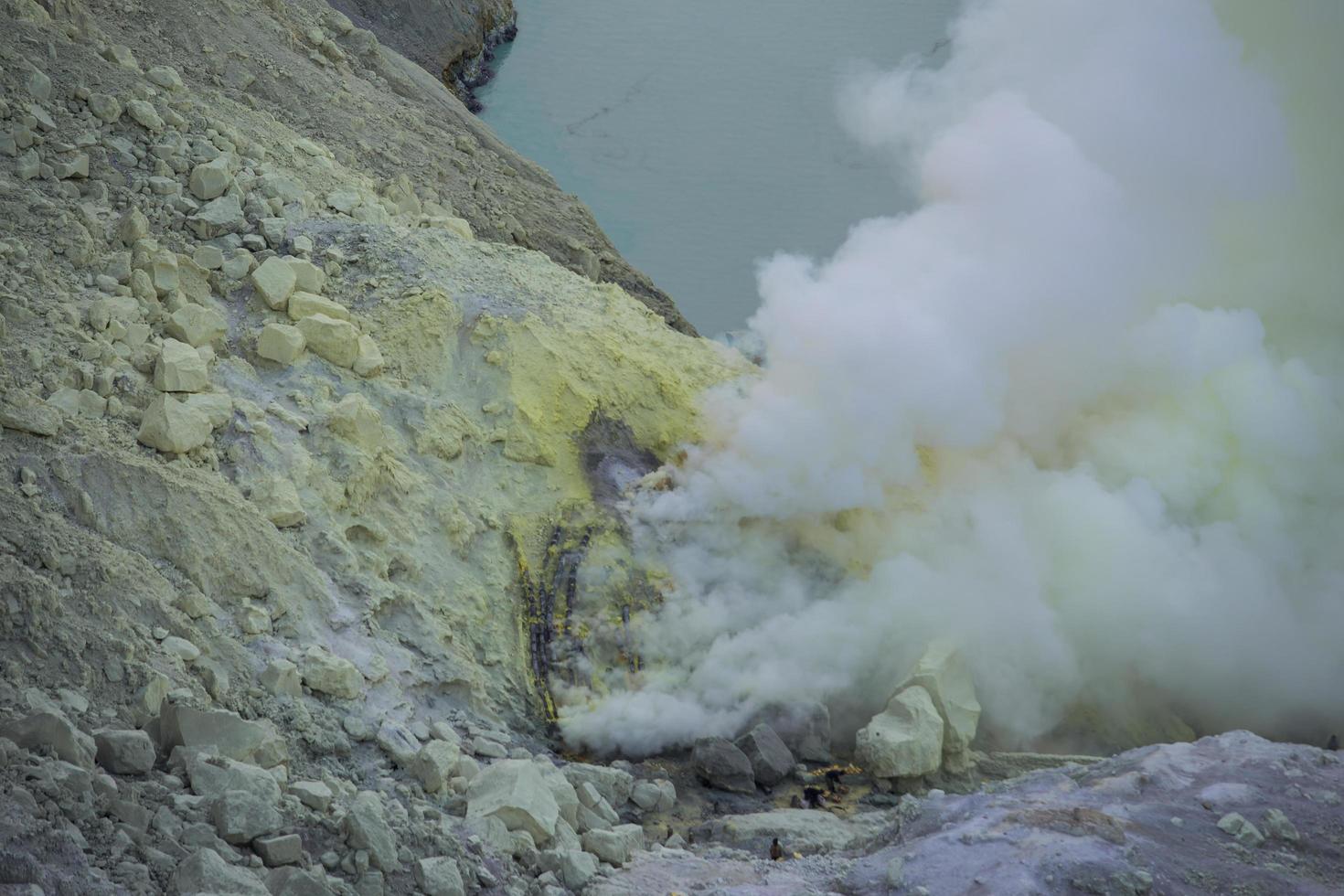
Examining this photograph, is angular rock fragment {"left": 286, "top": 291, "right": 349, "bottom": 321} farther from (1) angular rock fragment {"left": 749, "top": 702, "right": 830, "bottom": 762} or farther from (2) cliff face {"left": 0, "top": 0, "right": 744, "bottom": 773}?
(1) angular rock fragment {"left": 749, "top": 702, "right": 830, "bottom": 762}

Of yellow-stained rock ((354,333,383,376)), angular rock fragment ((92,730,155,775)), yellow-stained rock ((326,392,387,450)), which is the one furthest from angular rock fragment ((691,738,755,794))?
angular rock fragment ((92,730,155,775))

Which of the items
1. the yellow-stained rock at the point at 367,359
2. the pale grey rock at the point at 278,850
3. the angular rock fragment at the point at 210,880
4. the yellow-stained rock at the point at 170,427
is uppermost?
the yellow-stained rock at the point at 367,359

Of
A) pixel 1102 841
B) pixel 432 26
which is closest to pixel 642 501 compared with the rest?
pixel 1102 841

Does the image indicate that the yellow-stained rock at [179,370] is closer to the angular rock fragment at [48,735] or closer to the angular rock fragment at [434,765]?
the angular rock fragment at [434,765]

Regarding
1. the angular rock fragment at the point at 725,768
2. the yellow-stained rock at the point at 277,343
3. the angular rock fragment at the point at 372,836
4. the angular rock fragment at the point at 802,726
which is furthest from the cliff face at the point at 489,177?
the angular rock fragment at the point at 372,836

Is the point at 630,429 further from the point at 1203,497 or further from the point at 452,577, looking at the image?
the point at 1203,497

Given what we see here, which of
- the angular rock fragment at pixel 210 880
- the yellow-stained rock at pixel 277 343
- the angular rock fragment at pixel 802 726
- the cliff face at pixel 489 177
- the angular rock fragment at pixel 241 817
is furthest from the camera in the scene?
the cliff face at pixel 489 177

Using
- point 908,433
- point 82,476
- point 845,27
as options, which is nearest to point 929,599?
point 908,433
